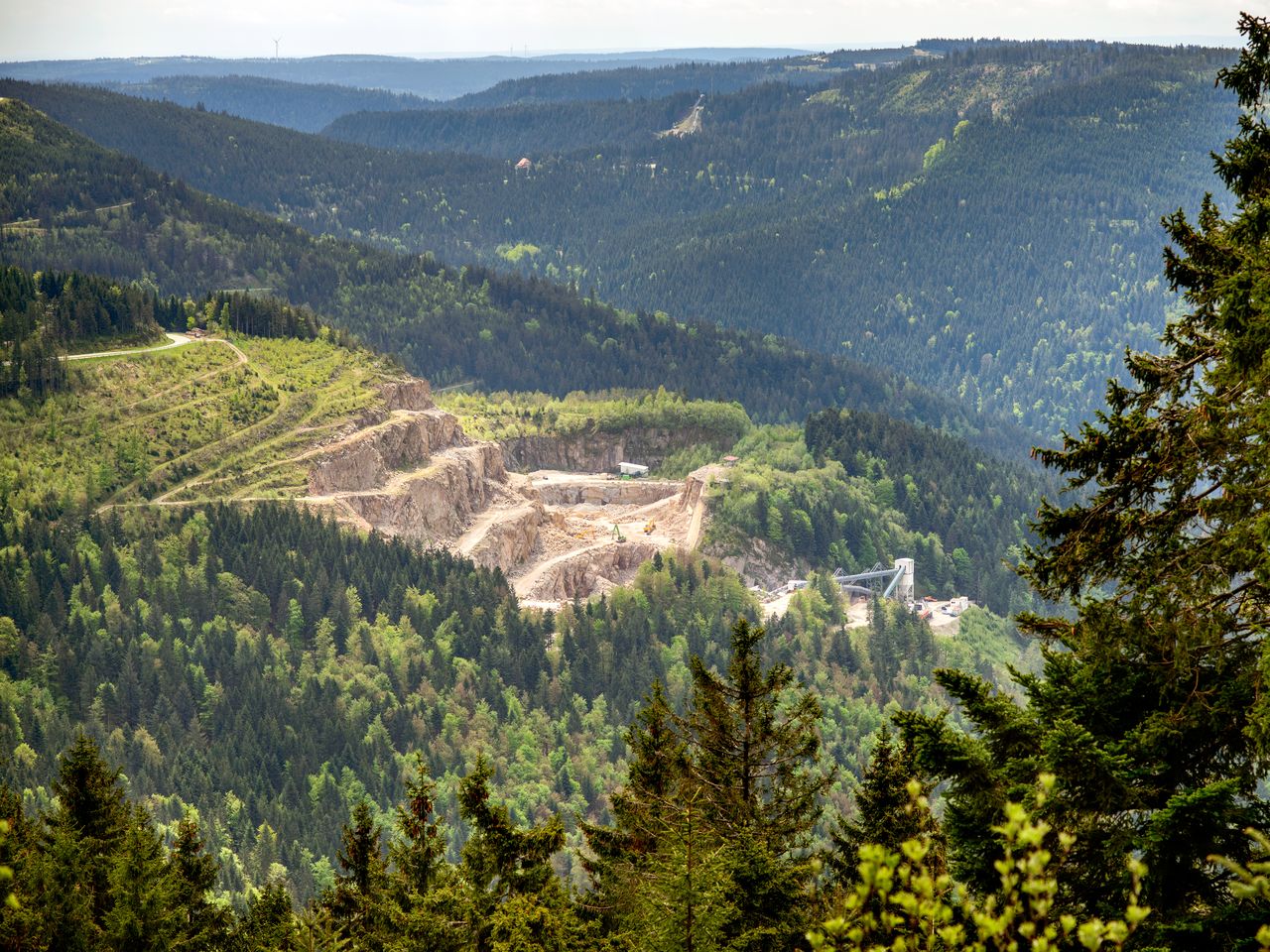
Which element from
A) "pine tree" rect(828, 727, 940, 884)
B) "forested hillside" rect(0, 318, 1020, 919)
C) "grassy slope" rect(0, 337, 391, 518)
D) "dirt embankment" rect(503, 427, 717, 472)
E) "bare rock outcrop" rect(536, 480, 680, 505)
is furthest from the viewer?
"dirt embankment" rect(503, 427, 717, 472)

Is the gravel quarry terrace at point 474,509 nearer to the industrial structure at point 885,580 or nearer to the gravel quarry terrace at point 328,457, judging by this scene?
the gravel quarry terrace at point 328,457

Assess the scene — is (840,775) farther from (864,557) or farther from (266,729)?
(864,557)

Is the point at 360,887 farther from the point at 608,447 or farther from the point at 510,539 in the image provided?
the point at 608,447

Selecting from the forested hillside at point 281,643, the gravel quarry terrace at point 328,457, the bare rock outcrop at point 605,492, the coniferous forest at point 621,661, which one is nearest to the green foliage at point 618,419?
the coniferous forest at point 621,661

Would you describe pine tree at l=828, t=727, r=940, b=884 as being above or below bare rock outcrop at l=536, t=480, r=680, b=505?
above

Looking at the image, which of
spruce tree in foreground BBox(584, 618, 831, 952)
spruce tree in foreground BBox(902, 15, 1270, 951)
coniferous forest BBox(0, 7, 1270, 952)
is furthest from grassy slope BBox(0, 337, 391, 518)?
spruce tree in foreground BBox(902, 15, 1270, 951)

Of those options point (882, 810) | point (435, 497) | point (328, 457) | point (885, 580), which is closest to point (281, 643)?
point (328, 457)

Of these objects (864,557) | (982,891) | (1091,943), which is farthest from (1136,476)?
(864,557)

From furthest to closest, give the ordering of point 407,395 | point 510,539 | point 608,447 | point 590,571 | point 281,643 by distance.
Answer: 1. point 608,447
2. point 407,395
3. point 590,571
4. point 510,539
5. point 281,643

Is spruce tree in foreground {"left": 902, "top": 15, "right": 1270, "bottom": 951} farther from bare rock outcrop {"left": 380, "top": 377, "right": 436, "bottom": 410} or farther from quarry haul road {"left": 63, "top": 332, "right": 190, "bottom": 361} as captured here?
bare rock outcrop {"left": 380, "top": 377, "right": 436, "bottom": 410}
